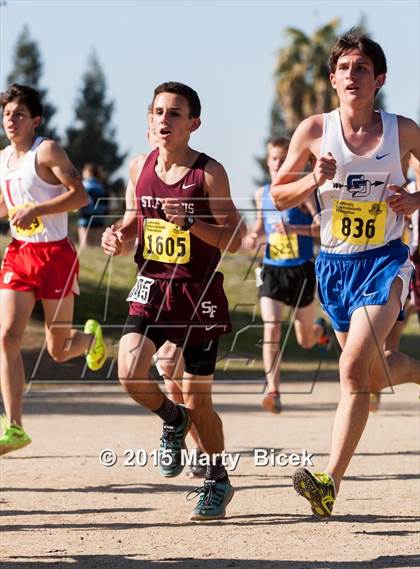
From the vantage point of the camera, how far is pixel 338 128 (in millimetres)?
6180

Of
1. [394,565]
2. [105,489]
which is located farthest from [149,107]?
[394,565]

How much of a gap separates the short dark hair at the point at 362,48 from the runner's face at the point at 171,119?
913mm

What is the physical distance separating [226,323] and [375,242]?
1.00m

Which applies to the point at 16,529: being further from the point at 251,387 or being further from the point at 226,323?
the point at 251,387

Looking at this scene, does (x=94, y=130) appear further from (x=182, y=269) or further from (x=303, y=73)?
(x=182, y=269)

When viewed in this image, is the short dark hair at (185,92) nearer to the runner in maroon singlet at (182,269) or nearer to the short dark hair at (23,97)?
the runner in maroon singlet at (182,269)

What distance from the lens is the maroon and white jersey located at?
6.60 metres

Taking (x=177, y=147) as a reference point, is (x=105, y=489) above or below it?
below

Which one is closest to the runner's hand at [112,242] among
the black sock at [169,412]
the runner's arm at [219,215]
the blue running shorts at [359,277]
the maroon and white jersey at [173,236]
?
the maroon and white jersey at [173,236]

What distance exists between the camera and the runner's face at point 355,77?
610cm

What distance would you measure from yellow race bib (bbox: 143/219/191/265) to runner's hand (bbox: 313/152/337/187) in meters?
1.00

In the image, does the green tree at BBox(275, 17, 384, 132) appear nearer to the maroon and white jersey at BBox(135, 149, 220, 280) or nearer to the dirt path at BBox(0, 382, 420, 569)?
the dirt path at BBox(0, 382, 420, 569)

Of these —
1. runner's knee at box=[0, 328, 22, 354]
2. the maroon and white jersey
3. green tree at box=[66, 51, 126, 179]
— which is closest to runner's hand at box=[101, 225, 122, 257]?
the maroon and white jersey

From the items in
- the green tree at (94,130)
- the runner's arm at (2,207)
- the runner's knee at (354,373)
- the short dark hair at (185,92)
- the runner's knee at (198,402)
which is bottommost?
the green tree at (94,130)
